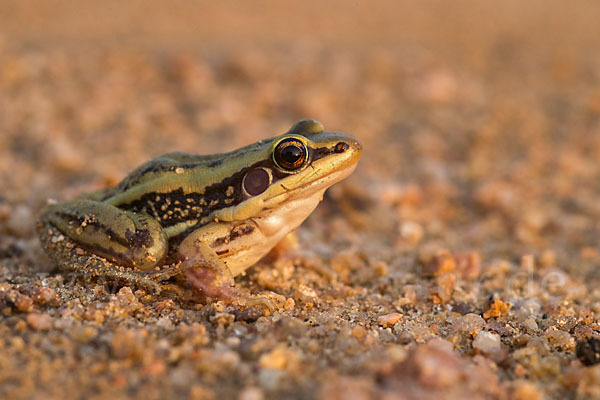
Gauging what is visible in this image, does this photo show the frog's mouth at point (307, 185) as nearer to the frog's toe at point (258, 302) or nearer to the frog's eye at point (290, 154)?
the frog's eye at point (290, 154)

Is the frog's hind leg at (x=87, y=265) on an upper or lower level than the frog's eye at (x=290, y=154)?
lower

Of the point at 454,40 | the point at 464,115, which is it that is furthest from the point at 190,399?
the point at 454,40

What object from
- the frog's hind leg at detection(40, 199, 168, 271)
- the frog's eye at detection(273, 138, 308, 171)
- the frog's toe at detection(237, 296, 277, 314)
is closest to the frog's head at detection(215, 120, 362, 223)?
the frog's eye at detection(273, 138, 308, 171)

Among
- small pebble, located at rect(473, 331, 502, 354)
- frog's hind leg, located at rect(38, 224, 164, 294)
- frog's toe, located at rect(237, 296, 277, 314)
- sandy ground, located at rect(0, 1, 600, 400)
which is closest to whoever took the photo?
sandy ground, located at rect(0, 1, 600, 400)

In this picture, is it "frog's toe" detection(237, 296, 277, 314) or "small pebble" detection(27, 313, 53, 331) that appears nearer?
"small pebble" detection(27, 313, 53, 331)

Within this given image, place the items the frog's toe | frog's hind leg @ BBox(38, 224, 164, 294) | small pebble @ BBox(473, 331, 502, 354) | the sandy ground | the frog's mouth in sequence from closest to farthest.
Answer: the sandy ground → small pebble @ BBox(473, 331, 502, 354) → the frog's toe → frog's hind leg @ BBox(38, 224, 164, 294) → the frog's mouth

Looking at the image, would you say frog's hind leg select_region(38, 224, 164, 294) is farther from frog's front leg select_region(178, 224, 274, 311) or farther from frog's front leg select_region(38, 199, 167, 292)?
frog's front leg select_region(178, 224, 274, 311)

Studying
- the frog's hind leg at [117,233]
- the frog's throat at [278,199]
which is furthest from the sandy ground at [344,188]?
the frog's throat at [278,199]
